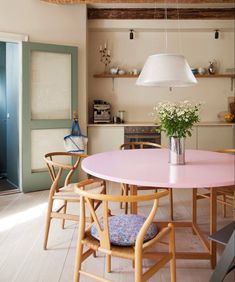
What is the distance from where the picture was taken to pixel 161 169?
6.84 feet

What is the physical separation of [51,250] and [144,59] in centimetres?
386

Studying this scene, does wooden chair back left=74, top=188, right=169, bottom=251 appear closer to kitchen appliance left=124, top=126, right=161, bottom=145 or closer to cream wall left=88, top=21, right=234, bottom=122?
kitchen appliance left=124, top=126, right=161, bottom=145

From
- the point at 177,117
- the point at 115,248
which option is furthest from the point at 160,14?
the point at 115,248

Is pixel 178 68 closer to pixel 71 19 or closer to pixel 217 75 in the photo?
pixel 71 19

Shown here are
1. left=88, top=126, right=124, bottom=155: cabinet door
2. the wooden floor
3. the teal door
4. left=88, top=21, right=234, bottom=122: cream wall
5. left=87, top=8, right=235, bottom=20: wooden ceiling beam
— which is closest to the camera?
the wooden floor

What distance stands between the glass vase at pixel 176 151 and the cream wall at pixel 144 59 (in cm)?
320

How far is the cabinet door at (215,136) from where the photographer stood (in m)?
4.99

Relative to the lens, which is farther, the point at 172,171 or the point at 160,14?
the point at 160,14

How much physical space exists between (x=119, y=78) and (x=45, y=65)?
150 cm

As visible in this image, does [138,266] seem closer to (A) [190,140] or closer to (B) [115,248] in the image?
(B) [115,248]

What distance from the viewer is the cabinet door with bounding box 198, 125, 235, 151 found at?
4.99 meters

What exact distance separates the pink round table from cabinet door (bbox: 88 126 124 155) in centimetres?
213

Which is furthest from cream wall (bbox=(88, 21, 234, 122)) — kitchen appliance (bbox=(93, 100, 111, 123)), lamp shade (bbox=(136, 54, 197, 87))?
lamp shade (bbox=(136, 54, 197, 87))

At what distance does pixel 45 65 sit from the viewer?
14.4 feet
